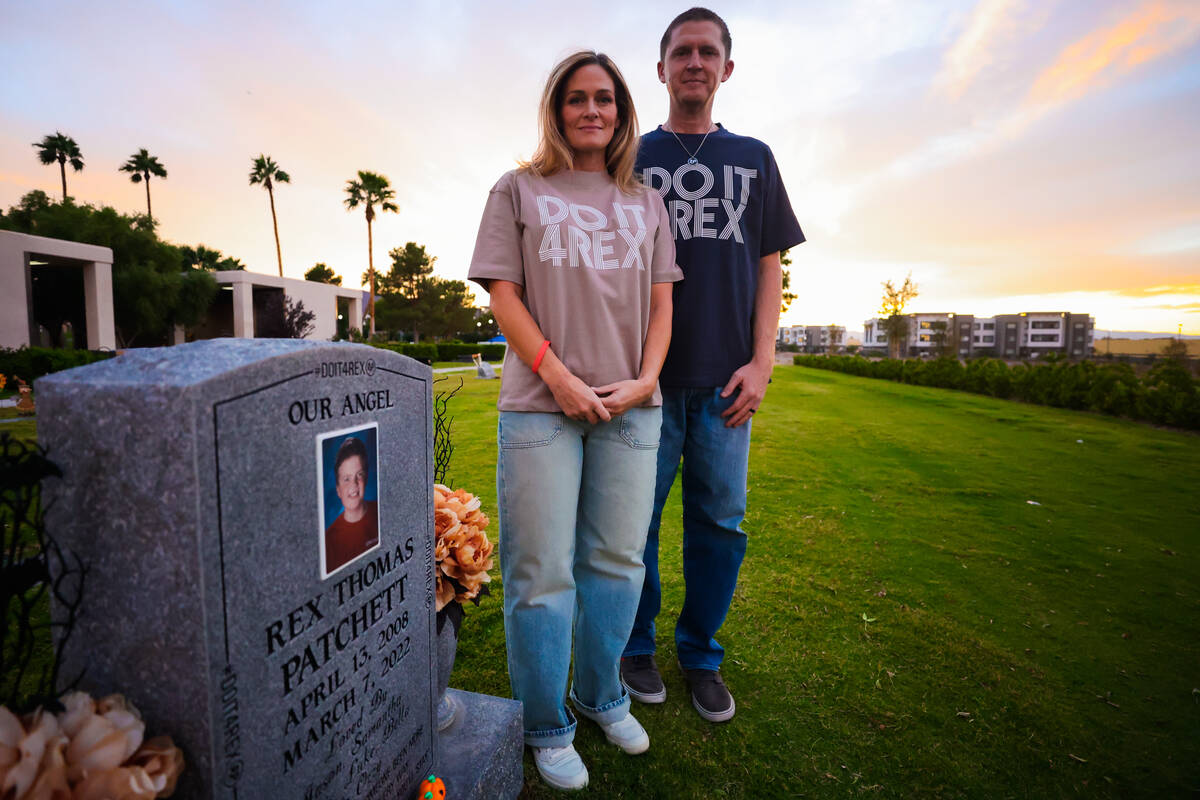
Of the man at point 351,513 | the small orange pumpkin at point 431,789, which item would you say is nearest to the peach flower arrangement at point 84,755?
the man at point 351,513

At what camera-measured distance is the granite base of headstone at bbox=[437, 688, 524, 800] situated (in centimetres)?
170

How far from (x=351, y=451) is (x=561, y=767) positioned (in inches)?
52.0

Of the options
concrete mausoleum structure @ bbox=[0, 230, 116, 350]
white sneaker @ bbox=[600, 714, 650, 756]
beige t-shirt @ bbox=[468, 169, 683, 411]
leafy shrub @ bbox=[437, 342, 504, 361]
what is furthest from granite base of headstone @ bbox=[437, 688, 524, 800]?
leafy shrub @ bbox=[437, 342, 504, 361]

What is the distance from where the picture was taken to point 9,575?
3.25ft

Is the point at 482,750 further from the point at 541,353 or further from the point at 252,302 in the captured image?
the point at 252,302

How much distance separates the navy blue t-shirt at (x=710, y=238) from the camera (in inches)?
90.4

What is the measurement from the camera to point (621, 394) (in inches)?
74.2

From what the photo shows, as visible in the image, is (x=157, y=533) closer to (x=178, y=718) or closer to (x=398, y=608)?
(x=178, y=718)

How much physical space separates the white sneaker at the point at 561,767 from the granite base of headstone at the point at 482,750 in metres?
0.08

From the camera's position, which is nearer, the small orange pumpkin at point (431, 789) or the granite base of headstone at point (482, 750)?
the small orange pumpkin at point (431, 789)

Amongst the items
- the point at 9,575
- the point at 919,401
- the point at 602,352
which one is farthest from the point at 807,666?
the point at 919,401

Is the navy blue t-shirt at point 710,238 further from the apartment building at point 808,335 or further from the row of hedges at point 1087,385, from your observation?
the apartment building at point 808,335

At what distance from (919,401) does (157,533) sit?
15925 millimetres

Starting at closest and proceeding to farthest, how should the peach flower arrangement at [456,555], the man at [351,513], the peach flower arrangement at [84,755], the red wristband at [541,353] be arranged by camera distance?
1. the peach flower arrangement at [84,755]
2. the man at [351,513]
3. the red wristband at [541,353]
4. the peach flower arrangement at [456,555]
